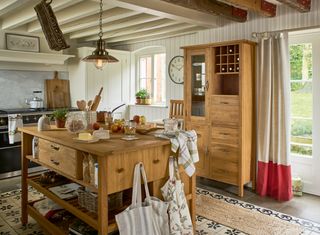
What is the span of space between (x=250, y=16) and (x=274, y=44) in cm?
61

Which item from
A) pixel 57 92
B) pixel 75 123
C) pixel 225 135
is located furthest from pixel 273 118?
pixel 57 92

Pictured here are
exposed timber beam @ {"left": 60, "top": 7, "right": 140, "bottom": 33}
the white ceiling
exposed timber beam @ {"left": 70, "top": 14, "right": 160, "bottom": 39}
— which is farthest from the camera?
exposed timber beam @ {"left": 70, "top": 14, "right": 160, "bottom": 39}

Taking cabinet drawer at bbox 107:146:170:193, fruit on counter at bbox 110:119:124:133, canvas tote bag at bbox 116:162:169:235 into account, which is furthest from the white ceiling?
canvas tote bag at bbox 116:162:169:235

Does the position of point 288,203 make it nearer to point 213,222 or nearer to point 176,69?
point 213,222

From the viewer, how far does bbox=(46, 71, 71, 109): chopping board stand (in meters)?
5.76

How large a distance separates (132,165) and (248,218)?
1.72 m

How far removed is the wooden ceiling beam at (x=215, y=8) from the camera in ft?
10.5

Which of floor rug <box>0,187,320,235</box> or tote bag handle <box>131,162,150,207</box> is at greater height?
tote bag handle <box>131,162,150,207</box>

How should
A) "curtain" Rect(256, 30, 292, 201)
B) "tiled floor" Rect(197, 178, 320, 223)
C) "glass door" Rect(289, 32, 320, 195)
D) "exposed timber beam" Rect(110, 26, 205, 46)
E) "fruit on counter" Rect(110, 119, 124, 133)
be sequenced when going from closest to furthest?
"fruit on counter" Rect(110, 119, 124, 133)
"tiled floor" Rect(197, 178, 320, 223)
"curtain" Rect(256, 30, 292, 201)
"glass door" Rect(289, 32, 320, 195)
"exposed timber beam" Rect(110, 26, 205, 46)

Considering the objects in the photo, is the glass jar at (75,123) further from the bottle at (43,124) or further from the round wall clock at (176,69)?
the round wall clock at (176,69)

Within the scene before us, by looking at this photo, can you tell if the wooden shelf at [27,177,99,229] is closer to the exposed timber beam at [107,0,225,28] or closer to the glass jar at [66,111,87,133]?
the glass jar at [66,111,87,133]

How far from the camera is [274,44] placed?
3734mm

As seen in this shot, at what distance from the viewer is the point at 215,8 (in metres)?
3.54

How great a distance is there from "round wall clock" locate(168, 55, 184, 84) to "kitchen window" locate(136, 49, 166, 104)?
15.5 inches
